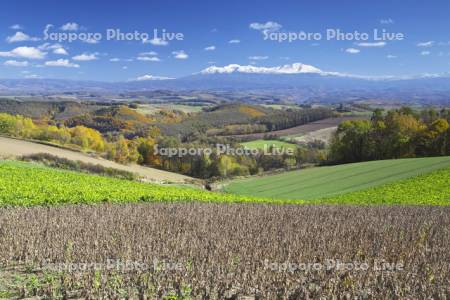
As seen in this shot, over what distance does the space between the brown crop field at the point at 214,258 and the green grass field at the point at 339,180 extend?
30212mm

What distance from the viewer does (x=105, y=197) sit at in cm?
2309

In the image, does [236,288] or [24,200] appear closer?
[236,288]

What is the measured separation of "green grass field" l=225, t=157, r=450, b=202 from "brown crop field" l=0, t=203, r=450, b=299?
30212mm

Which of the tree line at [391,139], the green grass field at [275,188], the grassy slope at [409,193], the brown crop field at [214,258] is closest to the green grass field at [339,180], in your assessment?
the green grass field at [275,188]

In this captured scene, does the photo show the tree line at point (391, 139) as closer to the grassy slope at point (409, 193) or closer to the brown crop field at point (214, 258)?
the grassy slope at point (409, 193)

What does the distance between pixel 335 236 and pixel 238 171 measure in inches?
3305

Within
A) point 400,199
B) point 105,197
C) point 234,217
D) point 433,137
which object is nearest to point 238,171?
point 433,137

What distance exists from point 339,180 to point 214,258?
151 feet

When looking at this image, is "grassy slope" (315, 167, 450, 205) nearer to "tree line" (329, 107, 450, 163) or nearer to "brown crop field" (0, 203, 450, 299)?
"brown crop field" (0, 203, 450, 299)

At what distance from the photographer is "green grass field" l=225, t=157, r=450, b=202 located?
4688 cm

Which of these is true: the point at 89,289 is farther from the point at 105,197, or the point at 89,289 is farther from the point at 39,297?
the point at 105,197

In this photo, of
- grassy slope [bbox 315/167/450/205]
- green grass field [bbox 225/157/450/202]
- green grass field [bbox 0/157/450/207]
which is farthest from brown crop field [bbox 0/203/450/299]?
green grass field [bbox 225/157/450/202]

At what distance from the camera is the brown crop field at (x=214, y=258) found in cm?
751

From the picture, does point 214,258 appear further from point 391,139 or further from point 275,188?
point 391,139
